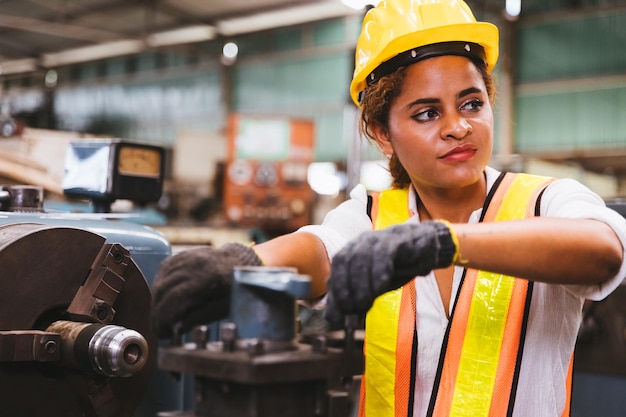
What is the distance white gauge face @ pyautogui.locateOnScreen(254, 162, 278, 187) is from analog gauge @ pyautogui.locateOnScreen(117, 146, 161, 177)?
19.2 feet

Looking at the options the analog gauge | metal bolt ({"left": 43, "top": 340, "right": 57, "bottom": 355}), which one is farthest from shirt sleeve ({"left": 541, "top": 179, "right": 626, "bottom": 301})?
the analog gauge

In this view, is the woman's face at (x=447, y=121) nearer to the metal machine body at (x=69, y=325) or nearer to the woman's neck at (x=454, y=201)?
the woman's neck at (x=454, y=201)

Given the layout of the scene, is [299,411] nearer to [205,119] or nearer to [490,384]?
[490,384]

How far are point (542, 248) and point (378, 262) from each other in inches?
10.0

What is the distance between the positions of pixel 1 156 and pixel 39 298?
1.73 m

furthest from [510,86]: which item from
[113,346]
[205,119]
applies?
[113,346]

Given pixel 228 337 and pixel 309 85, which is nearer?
pixel 228 337

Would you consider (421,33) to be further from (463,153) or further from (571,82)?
(571,82)

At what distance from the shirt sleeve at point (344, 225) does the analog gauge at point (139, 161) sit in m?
0.60

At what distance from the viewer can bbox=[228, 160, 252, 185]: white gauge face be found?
7680 millimetres

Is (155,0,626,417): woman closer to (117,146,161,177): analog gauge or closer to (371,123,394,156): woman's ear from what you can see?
(371,123,394,156): woman's ear

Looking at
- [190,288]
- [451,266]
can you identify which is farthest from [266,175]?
[190,288]

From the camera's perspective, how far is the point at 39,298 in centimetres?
110

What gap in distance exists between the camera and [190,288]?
2.88ft
